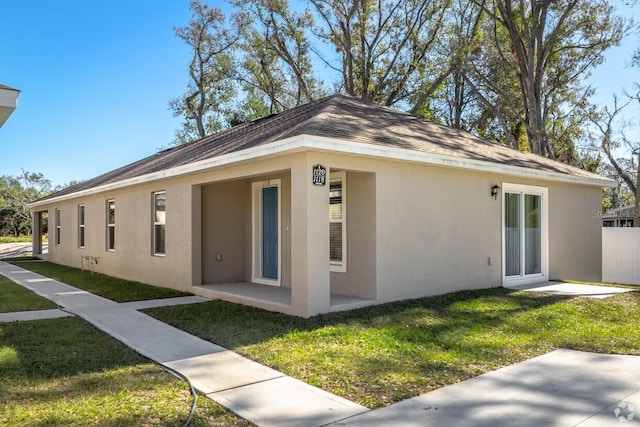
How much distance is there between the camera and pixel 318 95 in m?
26.4

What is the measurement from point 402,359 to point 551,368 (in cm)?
148

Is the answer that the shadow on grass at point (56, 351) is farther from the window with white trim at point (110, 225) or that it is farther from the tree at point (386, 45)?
the tree at point (386, 45)

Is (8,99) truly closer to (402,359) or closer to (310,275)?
(310,275)

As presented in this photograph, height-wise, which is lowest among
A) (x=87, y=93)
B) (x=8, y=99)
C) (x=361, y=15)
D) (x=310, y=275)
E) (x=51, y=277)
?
(x=51, y=277)

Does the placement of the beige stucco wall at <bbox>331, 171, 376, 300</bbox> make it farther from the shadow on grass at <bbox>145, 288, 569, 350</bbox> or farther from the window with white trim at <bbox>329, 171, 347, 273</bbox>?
the shadow on grass at <bbox>145, 288, 569, 350</bbox>

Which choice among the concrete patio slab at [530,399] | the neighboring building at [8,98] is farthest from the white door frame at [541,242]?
the neighboring building at [8,98]

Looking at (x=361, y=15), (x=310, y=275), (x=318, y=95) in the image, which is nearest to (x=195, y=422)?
(x=310, y=275)

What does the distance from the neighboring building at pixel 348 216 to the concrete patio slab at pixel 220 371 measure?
191cm

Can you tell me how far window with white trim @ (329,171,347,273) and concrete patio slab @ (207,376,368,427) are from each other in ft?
13.6

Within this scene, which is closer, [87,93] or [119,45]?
[119,45]

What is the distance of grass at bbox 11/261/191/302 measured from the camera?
9.36m

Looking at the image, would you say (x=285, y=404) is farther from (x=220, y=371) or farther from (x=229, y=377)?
(x=220, y=371)

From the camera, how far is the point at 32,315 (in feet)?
24.2

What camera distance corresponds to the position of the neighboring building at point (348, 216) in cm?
695
